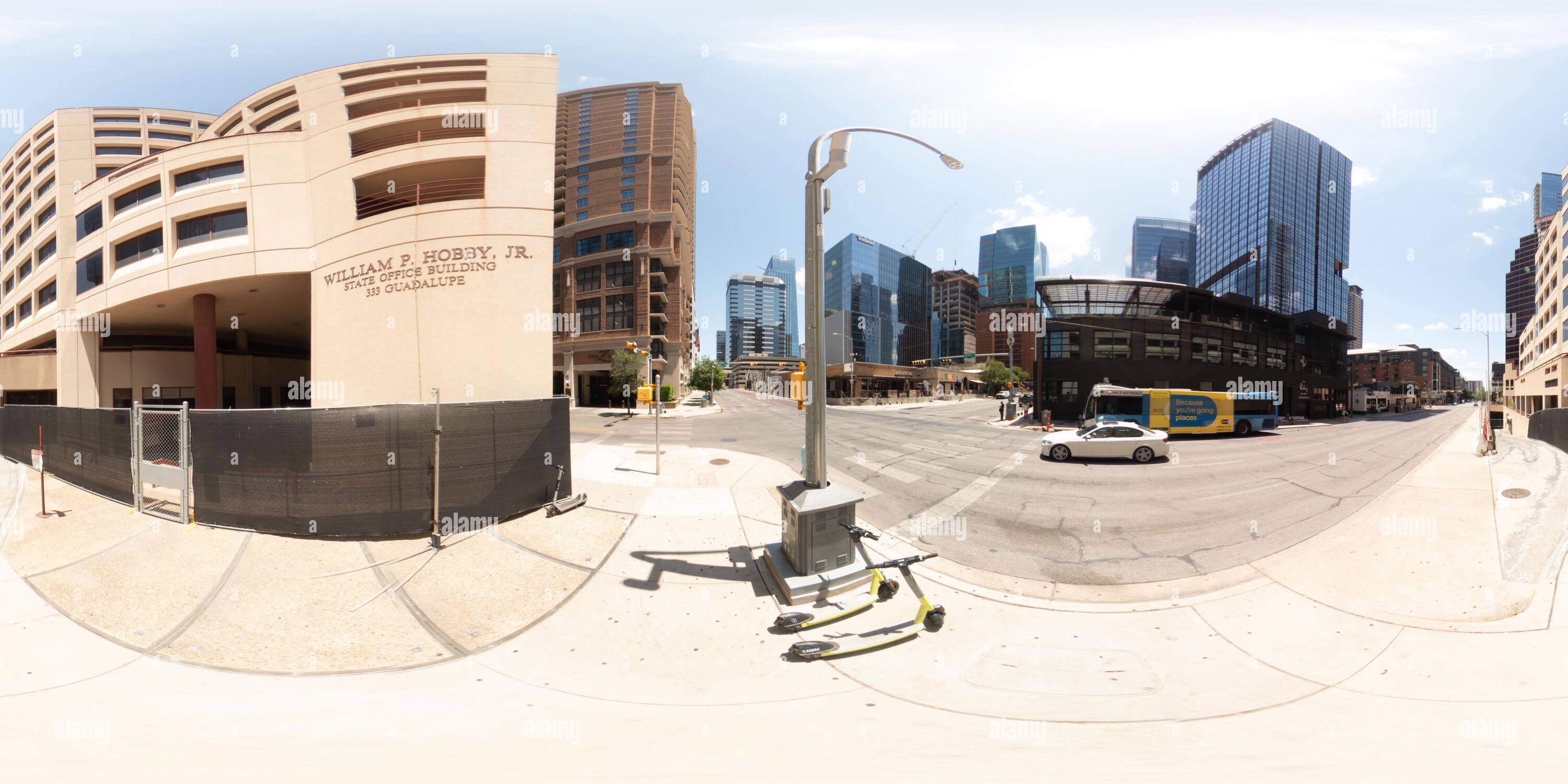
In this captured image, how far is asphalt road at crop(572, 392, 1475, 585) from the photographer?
296 inches

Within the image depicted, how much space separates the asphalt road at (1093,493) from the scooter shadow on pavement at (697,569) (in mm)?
3049

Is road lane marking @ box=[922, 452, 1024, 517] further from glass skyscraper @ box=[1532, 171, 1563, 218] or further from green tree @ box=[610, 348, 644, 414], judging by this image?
glass skyscraper @ box=[1532, 171, 1563, 218]

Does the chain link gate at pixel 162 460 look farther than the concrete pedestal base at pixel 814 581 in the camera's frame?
Yes

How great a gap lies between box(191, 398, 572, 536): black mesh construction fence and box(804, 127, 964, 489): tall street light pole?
219 inches

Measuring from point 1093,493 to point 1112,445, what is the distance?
5.26 m

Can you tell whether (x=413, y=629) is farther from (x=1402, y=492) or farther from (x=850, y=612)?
(x=1402, y=492)

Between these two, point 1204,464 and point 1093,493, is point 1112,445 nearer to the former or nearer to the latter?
point 1204,464

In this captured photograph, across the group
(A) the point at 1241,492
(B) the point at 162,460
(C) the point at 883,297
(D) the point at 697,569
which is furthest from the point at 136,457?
(C) the point at 883,297

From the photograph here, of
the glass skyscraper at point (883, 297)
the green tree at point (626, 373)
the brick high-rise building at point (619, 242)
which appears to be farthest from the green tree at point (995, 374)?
the green tree at point (626, 373)

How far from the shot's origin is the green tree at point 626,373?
114 feet

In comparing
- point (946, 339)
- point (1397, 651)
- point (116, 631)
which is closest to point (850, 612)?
point (1397, 651)

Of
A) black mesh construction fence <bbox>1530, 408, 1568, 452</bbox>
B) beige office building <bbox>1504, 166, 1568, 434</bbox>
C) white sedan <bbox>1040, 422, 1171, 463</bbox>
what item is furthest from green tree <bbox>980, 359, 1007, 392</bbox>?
white sedan <bbox>1040, 422, 1171, 463</bbox>

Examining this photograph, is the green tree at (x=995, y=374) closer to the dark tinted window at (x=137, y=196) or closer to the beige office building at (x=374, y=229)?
the beige office building at (x=374, y=229)

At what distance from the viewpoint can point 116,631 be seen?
5.34m
